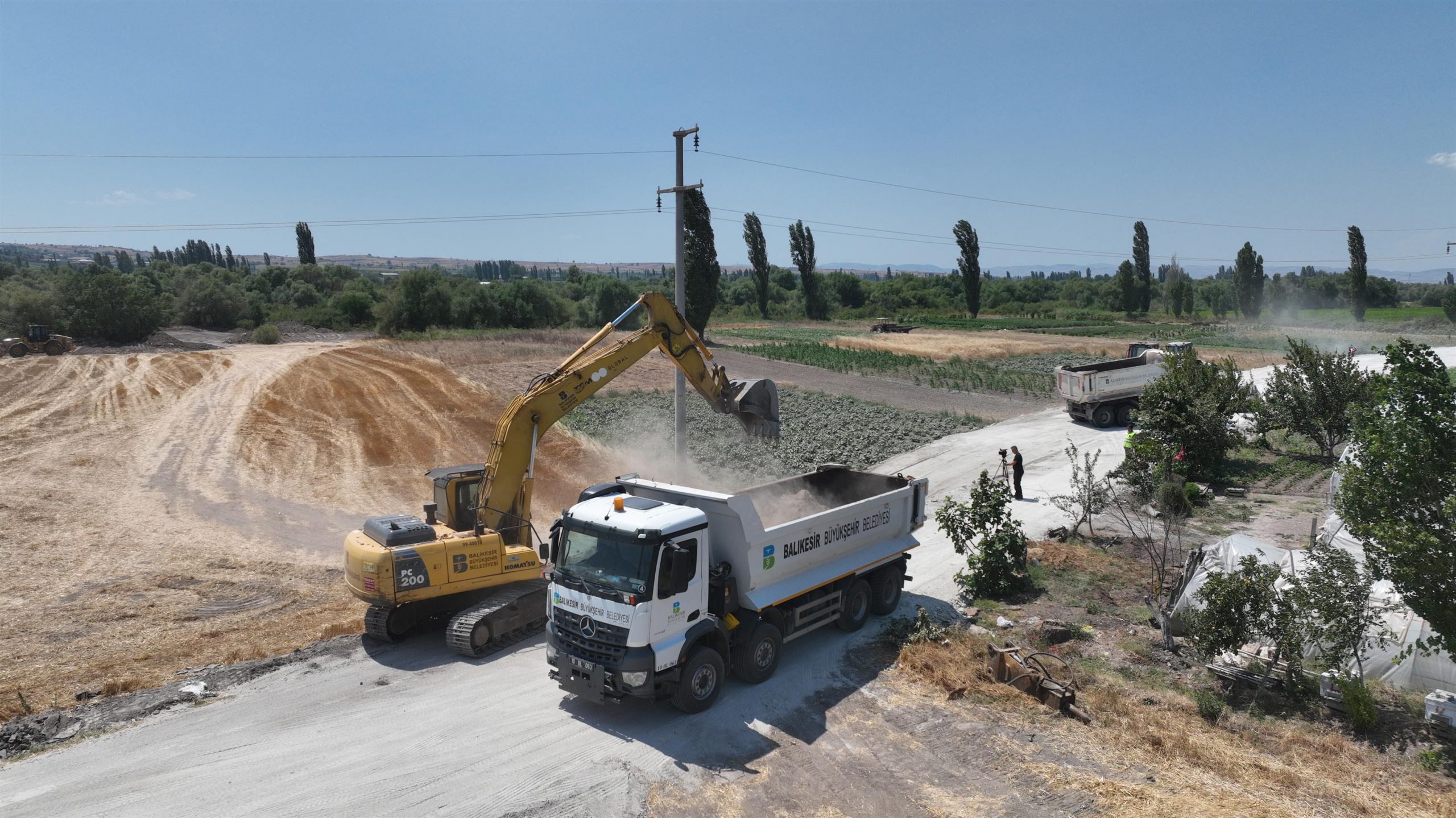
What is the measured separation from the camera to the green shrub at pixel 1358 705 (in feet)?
29.7

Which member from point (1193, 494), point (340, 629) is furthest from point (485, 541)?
point (1193, 494)

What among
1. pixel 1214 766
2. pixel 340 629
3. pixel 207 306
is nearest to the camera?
A: pixel 1214 766

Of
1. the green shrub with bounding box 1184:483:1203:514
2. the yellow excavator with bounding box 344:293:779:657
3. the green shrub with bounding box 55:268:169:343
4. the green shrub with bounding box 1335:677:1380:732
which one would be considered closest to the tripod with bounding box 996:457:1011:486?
the green shrub with bounding box 1184:483:1203:514

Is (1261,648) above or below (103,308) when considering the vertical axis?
below

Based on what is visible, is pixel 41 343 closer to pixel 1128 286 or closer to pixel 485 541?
pixel 485 541

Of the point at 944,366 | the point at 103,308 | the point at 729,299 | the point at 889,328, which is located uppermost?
the point at 729,299

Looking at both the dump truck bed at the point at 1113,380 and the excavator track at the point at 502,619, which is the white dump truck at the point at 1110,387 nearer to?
the dump truck bed at the point at 1113,380

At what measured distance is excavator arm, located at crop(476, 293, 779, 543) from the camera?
41.4 feet

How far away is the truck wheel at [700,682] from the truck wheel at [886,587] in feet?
11.8

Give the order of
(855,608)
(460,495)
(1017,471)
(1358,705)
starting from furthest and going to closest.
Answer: (1017,471) → (460,495) → (855,608) → (1358,705)

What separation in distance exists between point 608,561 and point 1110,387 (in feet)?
81.7

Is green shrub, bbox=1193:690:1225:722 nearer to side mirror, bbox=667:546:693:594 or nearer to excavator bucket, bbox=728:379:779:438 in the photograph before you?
side mirror, bbox=667:546:693:594

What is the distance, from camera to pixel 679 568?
31.3 ft

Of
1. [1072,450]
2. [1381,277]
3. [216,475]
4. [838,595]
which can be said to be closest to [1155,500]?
[1072,450]
